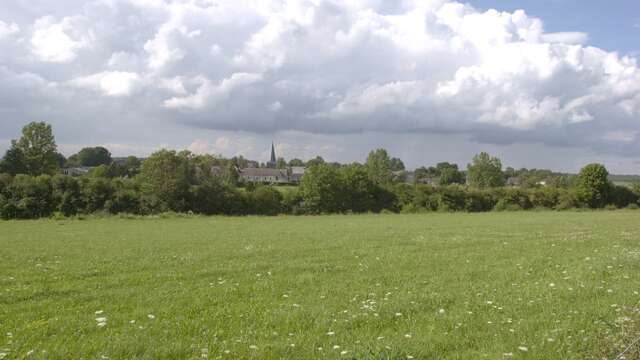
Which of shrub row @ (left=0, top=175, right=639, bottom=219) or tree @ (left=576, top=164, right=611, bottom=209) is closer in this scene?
shrub row @ (left=0, top=175, right=639, bottom=219)

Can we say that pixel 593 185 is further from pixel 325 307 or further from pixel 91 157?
pixel 91 157

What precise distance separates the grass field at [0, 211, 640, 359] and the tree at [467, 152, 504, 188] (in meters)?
130

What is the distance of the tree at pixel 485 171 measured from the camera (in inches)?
5748

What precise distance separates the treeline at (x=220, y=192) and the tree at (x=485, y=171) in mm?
45777

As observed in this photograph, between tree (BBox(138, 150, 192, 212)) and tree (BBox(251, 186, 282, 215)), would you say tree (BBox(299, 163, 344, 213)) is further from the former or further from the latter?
tree (BBox(138, 150, 192, 212))

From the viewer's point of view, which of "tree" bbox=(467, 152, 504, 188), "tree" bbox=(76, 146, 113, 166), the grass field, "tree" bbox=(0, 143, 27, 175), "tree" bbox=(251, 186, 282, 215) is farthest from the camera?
"tree" bbox=(76, 146, 113, 166)

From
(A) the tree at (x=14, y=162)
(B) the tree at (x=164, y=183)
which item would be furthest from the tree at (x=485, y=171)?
(A) the tree at (x=14, y=162)

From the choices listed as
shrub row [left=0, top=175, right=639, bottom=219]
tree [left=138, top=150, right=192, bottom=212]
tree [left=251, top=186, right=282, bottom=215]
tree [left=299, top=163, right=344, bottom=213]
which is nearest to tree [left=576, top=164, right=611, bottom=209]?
Result: shrub row [left=0, top=175, right=639, bottom=219]

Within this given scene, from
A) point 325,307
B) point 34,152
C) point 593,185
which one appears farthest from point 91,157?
point 325,307

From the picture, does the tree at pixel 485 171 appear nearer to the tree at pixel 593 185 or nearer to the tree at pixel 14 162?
the tree at pixel 593 185

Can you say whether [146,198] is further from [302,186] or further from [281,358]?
[281,358]

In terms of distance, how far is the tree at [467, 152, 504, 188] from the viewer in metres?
146

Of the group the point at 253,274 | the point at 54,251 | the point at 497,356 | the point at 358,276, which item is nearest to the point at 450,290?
the point at 358,276

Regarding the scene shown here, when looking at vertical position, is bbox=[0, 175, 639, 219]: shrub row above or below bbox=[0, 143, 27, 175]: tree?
below
